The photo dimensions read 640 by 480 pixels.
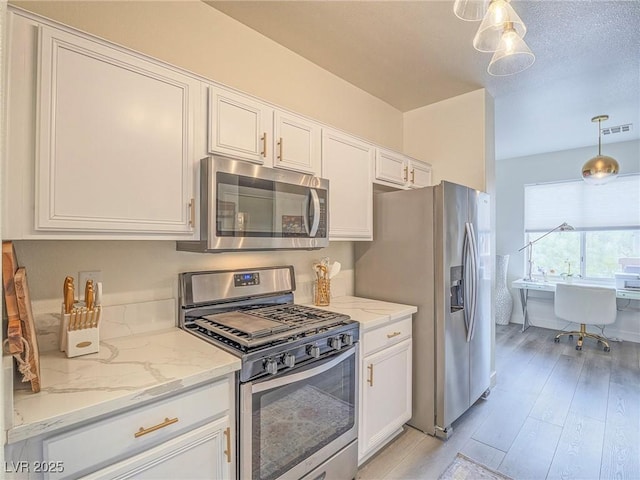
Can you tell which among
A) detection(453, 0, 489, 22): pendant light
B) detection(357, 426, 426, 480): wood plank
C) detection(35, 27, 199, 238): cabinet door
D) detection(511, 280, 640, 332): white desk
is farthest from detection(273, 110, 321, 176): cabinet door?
detection(511, 280, 640, 332): white desk

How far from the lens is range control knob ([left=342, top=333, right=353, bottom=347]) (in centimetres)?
171

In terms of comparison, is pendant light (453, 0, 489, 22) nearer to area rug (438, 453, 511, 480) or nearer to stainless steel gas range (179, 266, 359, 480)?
stainless steel gas range (179, 266, 359, 480)

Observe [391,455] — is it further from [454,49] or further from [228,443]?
[454,49]

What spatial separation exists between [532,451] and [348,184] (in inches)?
83.6

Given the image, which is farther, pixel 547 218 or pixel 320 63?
pixel 547 218

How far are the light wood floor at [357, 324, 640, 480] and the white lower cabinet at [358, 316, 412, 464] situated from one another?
166 millimetres

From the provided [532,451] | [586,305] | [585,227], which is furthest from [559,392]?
[585,227]

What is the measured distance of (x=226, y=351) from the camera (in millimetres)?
1367

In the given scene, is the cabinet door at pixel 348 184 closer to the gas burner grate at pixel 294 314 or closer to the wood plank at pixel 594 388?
the gas burner grate at pixel 294 314

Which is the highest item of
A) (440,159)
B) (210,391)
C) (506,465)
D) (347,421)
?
(440,159)

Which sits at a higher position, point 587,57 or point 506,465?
point 587,57

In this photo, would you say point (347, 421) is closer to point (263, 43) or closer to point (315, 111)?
point (315, 111)

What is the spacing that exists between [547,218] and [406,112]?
126 inches

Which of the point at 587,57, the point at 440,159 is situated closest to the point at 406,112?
the point at 440,159
